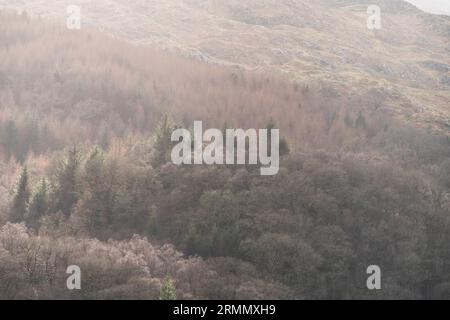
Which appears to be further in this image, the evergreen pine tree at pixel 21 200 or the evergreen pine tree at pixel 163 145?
the evergreen pine tree at pixel 163 145

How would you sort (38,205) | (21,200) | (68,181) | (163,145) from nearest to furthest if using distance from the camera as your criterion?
(38,205) < (21,200) < (68,181) < (163,145)

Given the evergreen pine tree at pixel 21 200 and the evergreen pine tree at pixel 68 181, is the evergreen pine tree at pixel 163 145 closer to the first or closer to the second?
the evergreen pine tree at pixel 68 181

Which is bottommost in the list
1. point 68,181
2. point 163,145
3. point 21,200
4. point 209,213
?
point 209,213

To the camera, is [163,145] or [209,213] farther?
[163,145]

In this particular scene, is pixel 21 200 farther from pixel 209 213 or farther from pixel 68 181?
pixel 209 213

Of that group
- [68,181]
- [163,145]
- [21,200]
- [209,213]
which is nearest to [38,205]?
[21,200]

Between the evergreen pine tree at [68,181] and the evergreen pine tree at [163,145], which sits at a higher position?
the evergreen pine tree at [163,145]

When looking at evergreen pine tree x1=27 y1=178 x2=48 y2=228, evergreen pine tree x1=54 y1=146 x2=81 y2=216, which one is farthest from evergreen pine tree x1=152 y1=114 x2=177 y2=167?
evergreen pine tree x1=27 y1=178 x2=48 y2=228

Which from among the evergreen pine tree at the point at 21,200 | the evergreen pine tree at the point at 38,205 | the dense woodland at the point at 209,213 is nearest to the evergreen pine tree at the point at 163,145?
the dense woodland at the point at 209,213
